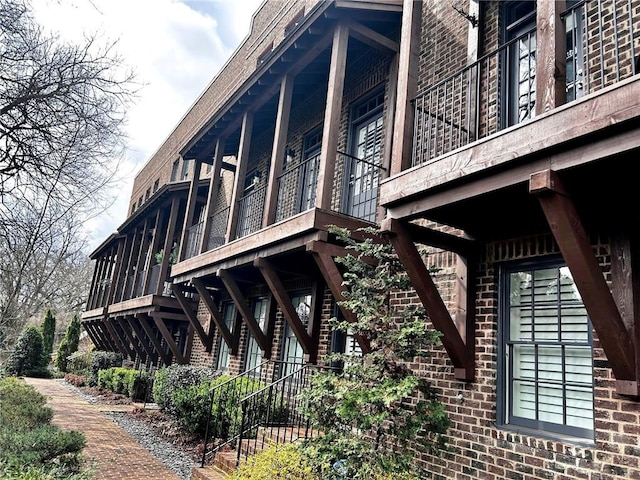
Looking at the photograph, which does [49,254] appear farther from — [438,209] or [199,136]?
[438,209]

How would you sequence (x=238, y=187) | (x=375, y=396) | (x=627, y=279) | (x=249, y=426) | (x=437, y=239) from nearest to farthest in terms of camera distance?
(x=627, y=279), (x=375, y=396), (x=437, y=239), (x=249, y=426), (x=238, y=187)

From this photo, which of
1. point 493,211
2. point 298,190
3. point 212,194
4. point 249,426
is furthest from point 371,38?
point 249,426

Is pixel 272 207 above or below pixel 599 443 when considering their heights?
above

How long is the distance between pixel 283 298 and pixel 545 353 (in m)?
3.67

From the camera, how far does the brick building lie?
131 inches

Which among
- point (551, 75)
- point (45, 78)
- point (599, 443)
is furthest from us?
point (45, 78)

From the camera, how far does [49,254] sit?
27.7 feet

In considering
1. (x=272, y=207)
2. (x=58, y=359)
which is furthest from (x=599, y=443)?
(x=58, y=359)

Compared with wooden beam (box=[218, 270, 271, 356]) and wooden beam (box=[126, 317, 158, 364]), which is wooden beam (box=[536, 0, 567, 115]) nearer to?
wooden beam (box=[218, 270, 271, 356])

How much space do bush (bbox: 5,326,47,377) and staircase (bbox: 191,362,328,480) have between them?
1780 cm

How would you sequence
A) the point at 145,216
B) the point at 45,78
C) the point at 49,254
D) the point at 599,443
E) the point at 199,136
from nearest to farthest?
the point at 599,443 → the point at 45,78 → the point at 49,254 → the point at 199,136 → the point at 145,216

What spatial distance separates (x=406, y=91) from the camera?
493 cm

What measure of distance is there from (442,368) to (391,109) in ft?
12.7

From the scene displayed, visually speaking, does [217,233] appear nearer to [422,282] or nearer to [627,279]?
[422,282]
